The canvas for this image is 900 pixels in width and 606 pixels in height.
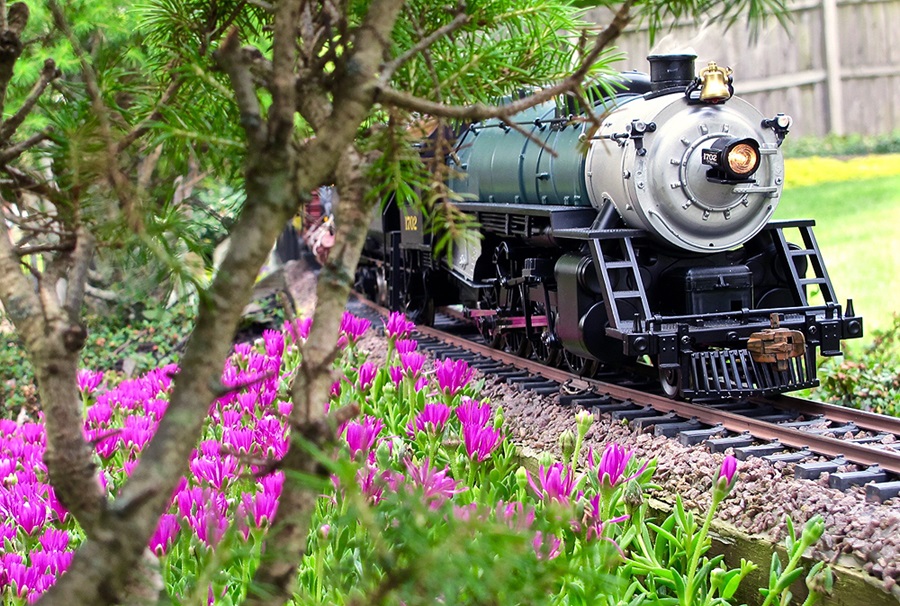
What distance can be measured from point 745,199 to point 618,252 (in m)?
0.95

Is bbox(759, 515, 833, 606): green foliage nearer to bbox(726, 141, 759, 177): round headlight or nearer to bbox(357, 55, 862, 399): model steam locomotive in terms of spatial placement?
bbox(357, 55, 862, 399): model steam locomotive

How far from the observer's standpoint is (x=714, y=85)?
6742mm

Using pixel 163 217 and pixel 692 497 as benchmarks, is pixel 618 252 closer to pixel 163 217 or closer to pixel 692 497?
pixel 692 497

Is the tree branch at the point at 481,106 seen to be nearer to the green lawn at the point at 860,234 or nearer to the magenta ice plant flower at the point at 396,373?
the magenta ice plant flower at the point at 396,373

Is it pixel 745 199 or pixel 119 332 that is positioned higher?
pixel 745 199

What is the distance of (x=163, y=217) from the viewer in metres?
1.88

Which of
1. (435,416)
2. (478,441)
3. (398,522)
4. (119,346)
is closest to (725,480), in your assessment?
(478,441)

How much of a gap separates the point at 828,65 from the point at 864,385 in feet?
48.3

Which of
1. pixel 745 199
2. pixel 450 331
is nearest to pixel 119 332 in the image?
pixel 450 331

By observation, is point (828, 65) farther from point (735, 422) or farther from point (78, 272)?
point (78, 272)

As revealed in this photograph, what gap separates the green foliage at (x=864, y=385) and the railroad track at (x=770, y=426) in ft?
4.01

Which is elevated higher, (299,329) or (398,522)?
(299,329)

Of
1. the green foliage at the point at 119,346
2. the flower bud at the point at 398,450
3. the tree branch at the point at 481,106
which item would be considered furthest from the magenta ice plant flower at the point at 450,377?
the green foliage at the point at 119,346

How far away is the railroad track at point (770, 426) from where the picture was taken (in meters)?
4.71
